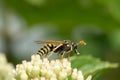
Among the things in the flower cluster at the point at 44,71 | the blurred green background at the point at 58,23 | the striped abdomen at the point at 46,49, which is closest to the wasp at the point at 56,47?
the striped abdomen at the point at 46,49

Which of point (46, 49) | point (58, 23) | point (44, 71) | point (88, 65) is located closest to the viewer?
point (44, 71)

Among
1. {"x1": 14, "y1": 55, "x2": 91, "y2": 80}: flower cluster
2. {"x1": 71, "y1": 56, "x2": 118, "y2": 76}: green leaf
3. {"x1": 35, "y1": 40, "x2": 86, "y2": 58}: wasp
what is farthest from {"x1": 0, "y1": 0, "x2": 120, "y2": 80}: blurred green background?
{"x1": 14, "y1": 55, "x2": 91, "y2": 80}: flower cluster

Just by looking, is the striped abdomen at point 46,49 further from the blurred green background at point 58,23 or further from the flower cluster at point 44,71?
the blurred green background at point 58,23

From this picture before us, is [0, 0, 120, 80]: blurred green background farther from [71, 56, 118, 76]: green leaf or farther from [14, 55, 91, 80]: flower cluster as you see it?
[14, 55, 91, 80]: flower cluster

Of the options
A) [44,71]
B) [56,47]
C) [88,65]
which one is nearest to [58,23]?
[88,65]

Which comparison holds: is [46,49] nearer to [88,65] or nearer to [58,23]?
[88,65]
